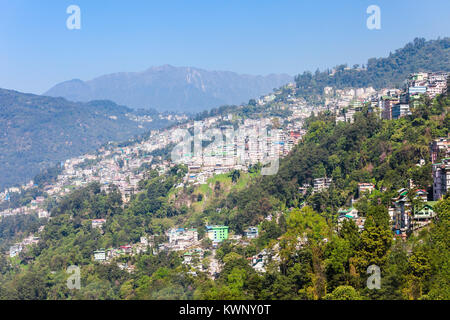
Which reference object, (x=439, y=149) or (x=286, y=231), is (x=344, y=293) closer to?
(x=286, y=231)

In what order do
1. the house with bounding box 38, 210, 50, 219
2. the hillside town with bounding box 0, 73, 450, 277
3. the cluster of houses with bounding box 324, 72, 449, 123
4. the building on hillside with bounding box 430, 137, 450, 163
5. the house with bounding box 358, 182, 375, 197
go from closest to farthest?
1. the hillside town with bounding box 0, 73, 450, 277
2. the building on hillside with bounding box 430, 137, 450, 163
3. the house with bounding box 358, 182, 375, 197
4. the cluster of houses with bounding box 324, 72, 449, 123
5. the house with bounding box 38, 210, 50, 219

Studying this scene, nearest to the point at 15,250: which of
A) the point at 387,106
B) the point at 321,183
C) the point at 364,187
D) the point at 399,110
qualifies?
the point at 321,183

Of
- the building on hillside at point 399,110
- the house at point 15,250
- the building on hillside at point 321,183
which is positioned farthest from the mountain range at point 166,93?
the building on hillside at point 321,183

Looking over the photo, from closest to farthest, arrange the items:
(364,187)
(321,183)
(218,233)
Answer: (364,187), (321,183), (218,233)

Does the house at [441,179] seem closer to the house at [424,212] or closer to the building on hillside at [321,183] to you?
the house at [424,212]

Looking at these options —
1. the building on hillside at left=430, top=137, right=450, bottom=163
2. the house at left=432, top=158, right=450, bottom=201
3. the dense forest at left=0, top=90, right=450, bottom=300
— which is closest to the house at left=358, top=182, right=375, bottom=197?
the dense forest at left=0, top=90, right=450, bottom=300

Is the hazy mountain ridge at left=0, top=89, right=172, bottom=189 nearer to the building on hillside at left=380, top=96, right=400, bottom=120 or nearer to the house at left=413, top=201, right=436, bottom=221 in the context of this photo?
the building on hillside at left=380, top=96, right=400, bottom=120

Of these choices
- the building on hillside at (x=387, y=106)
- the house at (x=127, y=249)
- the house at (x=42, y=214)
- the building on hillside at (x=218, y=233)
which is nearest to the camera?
the building on hillside at (x=218, y=233)

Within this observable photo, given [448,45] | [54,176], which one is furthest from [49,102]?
[448,45]

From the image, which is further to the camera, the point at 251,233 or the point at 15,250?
the point at 15,250

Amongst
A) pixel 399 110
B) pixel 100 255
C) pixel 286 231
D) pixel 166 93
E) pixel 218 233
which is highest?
pixel 166 93
